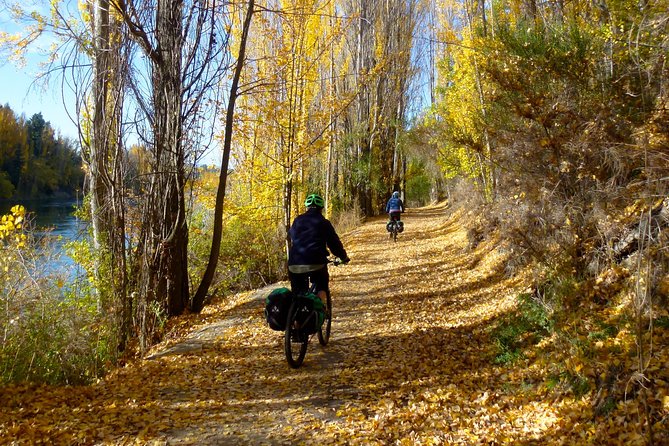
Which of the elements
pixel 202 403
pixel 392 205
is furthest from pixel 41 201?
pixel 202 403

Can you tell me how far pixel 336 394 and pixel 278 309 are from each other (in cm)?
111

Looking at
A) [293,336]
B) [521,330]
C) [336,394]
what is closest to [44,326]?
[293,336]

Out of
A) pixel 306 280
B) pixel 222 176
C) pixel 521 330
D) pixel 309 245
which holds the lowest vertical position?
pixel 521 330

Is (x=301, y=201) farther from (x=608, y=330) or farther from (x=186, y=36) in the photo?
(x=608, y=330)

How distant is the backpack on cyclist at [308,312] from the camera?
5.23 metres

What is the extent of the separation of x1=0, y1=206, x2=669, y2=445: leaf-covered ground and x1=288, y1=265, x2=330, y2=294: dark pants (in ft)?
2.98

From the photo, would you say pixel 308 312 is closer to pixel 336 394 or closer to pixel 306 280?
pixel 306 280

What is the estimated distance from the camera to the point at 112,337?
22.2ft

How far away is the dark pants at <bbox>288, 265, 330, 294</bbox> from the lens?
5.48m

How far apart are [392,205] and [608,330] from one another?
37.9ft

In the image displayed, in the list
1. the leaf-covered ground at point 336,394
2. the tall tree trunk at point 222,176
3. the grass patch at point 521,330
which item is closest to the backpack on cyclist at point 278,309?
the leaf-covered ground at point 336,394

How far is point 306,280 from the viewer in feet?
18.3

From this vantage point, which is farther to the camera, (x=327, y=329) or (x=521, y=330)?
(x=327, y=329)

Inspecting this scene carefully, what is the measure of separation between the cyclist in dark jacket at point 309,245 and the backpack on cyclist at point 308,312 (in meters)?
0.17
